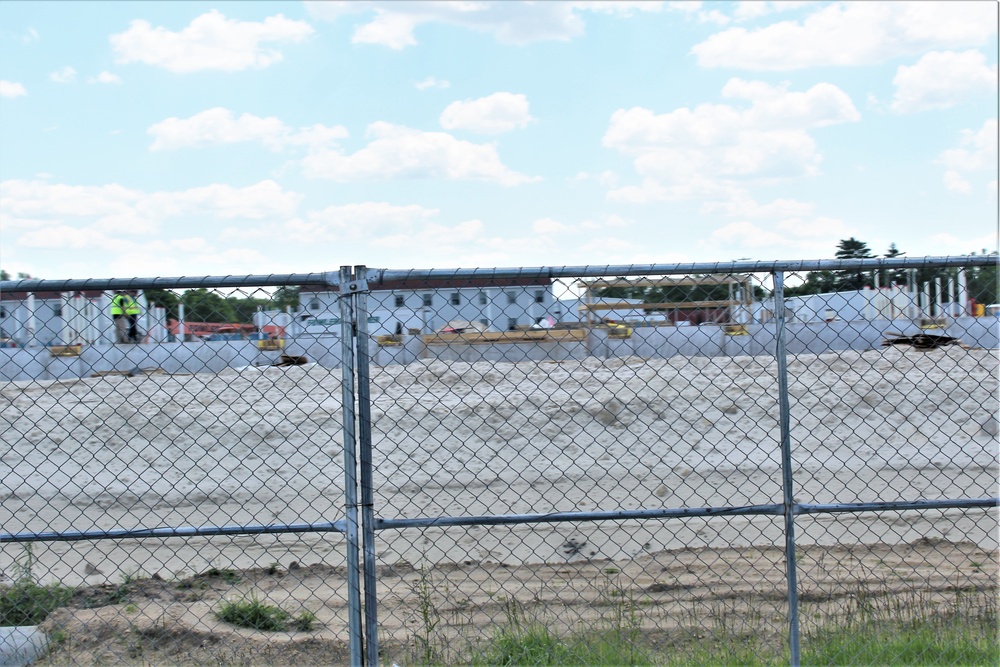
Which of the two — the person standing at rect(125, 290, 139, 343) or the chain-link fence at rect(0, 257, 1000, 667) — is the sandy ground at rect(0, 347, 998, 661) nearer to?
the chain-link fence at rect(0, 257, 1000, 667)

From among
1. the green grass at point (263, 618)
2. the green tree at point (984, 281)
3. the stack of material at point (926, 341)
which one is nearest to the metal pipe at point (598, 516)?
the green tree at point (984, 281)

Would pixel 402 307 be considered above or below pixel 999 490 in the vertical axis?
above

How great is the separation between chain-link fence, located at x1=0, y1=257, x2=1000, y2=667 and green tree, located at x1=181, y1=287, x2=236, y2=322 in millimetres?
17

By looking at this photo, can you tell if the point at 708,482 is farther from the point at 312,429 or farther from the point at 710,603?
the point at 312,429

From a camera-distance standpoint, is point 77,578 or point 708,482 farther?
point 708,482

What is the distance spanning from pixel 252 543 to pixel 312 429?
8.77 feet

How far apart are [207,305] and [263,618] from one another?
2359 millimetres

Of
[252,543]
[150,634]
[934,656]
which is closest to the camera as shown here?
[934,656]

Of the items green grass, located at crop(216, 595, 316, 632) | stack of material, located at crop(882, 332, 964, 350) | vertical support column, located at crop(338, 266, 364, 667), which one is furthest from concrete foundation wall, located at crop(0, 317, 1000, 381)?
green grass, located at crop(216, 595, 316, 632)

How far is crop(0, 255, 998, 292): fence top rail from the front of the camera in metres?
3.16

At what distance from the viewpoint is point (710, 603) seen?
18.5 feet

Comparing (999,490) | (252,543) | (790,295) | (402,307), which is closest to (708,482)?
(999,490)

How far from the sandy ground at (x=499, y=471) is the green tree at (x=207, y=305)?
9.04 ft

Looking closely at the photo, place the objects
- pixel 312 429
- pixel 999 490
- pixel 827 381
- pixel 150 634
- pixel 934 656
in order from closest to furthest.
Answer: pixel 934 656 → pixel 150 634 → pixel 999 490 → pixel 312 429 → pixel 827 381
